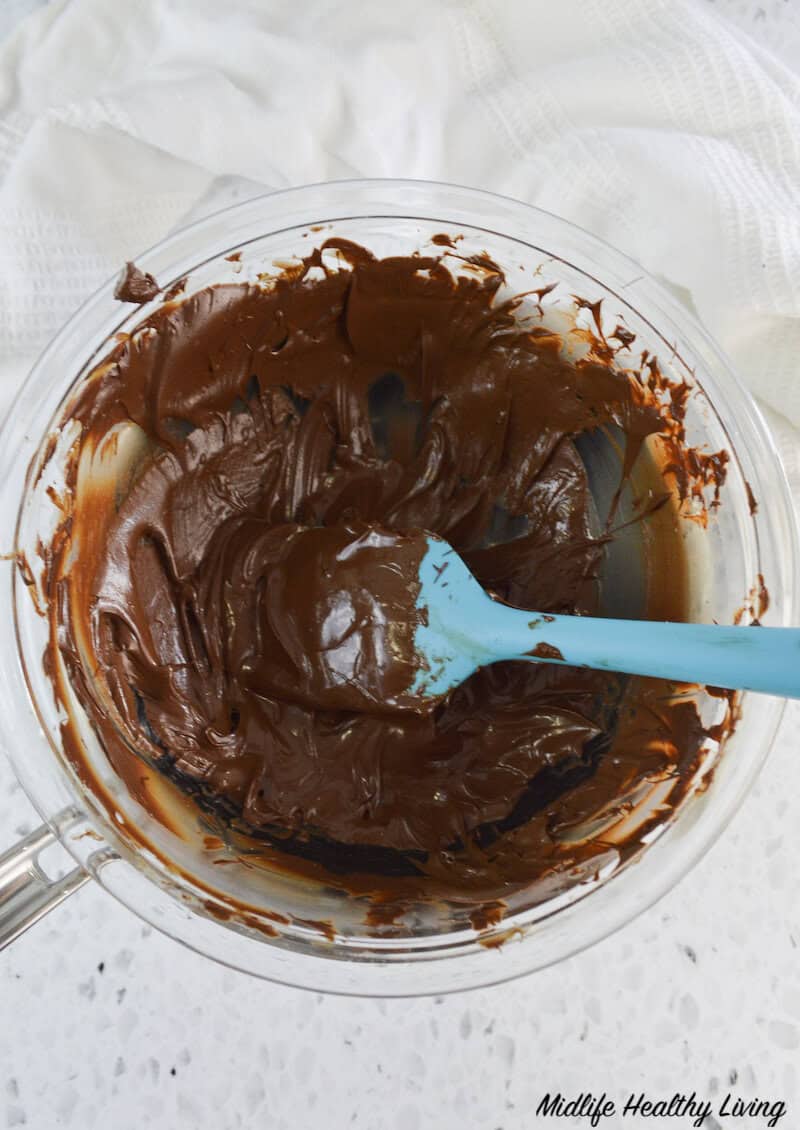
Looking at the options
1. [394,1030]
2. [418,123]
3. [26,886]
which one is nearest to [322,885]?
[394,1030]

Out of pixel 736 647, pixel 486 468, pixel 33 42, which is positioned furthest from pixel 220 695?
pixel 33 42

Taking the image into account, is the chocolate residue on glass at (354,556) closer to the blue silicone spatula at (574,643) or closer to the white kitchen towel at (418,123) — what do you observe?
the blue silicone spatula at (574,643)

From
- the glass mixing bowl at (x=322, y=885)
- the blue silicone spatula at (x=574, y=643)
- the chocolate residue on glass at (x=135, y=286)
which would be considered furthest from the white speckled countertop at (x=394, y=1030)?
the chocolate residue on glass at (x=135, y=286)

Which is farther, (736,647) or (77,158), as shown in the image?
(77,158)

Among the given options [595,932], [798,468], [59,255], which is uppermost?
[59,255]

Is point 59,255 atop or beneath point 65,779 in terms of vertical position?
atop

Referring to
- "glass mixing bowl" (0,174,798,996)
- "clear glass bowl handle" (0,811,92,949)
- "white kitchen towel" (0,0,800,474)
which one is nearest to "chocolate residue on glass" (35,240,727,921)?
"glass mixing bowl" (0,174,798,996)

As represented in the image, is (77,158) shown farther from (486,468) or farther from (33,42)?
(486,468)
